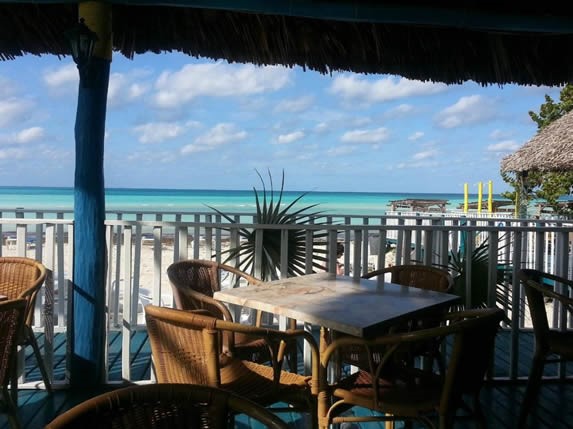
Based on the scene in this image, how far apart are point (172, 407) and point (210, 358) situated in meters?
Answer: 0.65

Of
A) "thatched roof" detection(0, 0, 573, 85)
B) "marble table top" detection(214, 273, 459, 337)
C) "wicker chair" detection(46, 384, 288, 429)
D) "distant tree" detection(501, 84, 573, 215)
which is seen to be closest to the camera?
"wicker chair" detection(46, 384, 288, 429)

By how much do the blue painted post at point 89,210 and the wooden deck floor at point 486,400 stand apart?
21 cm

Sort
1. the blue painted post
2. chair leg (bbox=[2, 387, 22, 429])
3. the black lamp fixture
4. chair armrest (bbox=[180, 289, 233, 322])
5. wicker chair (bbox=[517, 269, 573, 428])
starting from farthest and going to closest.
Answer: the blue painted post → the black lamp fixture → wicker chair (bbox=[517, 269, 573, 428]) → chair armrest (bbox=[180, 289, 233, 322]) → chair leg (bbox=[2, 387, 22, 429])

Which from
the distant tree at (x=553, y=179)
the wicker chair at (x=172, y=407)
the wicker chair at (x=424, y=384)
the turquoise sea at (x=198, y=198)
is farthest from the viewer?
the turquoise sea at (x=198, y=198)

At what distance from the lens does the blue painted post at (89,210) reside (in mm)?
3014

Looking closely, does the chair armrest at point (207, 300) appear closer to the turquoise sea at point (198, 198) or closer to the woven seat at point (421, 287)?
the woven seat at point (421, 287)

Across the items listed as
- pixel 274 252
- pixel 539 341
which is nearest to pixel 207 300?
pixel 274 252

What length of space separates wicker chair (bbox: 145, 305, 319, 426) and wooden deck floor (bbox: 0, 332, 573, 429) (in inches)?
29.1

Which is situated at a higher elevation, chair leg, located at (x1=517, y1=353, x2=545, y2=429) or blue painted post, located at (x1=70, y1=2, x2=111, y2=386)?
blue painted post, located at (x1=70, y1=2, x2=111, y2=386)

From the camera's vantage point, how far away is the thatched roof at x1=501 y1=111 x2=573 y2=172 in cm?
A: 584

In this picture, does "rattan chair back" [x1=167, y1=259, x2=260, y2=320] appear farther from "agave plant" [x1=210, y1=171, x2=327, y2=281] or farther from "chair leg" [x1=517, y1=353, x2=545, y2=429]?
"chair leg" [x1=517, y1=353, x2=545, y2=429]

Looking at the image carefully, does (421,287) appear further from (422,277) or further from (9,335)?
A: (9,335)

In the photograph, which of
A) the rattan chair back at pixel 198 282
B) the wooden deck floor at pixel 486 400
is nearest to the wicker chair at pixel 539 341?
the wooden deck floor at pixel 486 400

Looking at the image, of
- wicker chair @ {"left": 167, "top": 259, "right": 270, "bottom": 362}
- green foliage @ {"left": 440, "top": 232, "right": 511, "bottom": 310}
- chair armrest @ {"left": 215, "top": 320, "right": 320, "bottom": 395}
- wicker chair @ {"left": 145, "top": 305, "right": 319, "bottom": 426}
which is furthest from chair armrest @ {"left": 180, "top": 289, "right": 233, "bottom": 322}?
green foliage @ {"left": 440, "top": 232, "right": 511, "bottom": 310}
